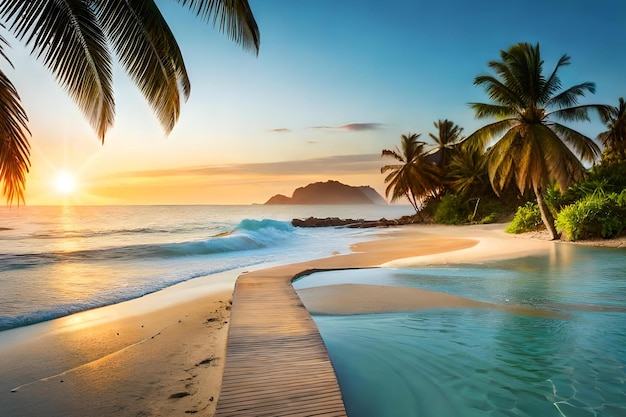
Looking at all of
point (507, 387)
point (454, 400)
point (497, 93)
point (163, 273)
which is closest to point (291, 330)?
point (454, 400)

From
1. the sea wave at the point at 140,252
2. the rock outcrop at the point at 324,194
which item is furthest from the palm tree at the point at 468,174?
the rock outcrop at the point at 324,194

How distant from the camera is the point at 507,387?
11.1 feet

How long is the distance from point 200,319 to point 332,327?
193cm

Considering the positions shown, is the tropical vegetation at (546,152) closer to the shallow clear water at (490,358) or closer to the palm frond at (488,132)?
the palm frond at (488,132)

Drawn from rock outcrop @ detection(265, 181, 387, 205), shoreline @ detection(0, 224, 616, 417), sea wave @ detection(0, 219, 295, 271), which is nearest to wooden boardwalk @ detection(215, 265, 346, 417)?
shoreline @ detection(0, 224, 616, 417)

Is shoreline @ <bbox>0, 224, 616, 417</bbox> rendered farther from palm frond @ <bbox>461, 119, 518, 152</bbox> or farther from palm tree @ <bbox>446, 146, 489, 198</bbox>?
palm tree @ <bbox>446, 146, 489, 198</bbox>

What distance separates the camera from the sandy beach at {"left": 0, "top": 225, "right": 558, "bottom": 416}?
125 inches

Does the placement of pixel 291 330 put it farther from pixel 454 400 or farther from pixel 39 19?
pixel 39 19

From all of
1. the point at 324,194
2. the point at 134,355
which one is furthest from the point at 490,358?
the point at 324,194

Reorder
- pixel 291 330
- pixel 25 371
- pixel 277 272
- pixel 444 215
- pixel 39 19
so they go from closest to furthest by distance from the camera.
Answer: pixel 25 371 < pixel 291 330 < pixel 39 19 < pixel 277 272 < pixel 444 215

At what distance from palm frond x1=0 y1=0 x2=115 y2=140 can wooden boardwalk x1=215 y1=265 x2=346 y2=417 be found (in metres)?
3.47

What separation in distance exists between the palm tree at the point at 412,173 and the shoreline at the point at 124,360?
24.8 m

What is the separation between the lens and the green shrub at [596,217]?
13.7 meters

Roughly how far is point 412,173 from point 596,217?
16546 mm
